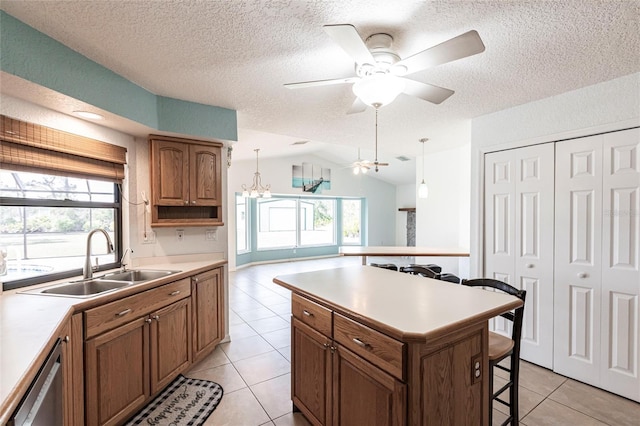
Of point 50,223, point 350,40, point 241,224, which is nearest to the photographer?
point 350,40

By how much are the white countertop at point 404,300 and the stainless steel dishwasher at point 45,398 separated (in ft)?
3.87

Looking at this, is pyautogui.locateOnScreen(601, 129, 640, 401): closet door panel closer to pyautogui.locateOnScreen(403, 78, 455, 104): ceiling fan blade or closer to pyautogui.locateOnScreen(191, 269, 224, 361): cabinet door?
pyautogui.locateOnScreen(403, 78, 455, 104): ceiling fan blade

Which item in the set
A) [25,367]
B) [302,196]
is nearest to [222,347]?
[25,367]

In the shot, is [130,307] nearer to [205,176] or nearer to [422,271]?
[205,176]

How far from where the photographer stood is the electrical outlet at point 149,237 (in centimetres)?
286

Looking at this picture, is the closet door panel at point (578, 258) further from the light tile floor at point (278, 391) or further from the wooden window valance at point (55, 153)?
the wooden window valance at point (55, 153)

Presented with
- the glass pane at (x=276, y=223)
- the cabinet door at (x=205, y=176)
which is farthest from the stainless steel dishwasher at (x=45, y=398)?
the glass pane at (x=276, y=223)

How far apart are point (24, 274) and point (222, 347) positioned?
5.73ft

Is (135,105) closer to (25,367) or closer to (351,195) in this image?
(25,367)

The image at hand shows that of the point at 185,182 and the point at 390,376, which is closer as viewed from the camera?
the point at 390,376

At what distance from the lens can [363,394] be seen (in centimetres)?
141

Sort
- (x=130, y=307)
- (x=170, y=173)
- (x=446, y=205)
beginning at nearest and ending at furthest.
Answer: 1. (x=130, y=307)
2. (x=170, y=173)
3. (x=446, y=205)

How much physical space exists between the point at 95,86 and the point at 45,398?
6.08ft

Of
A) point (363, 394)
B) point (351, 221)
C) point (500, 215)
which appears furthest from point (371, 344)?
point (351, 221)
